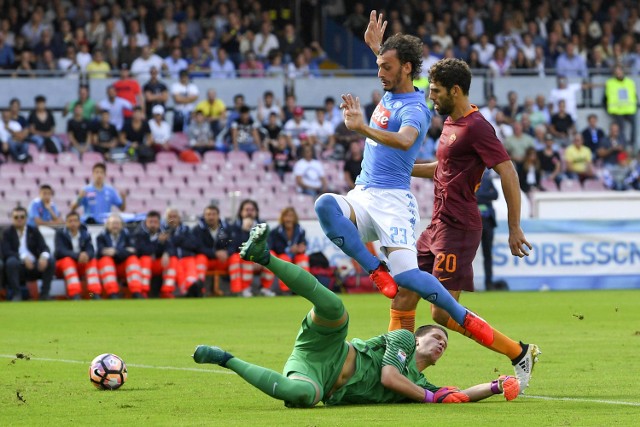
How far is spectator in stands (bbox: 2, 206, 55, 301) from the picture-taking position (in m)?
20.3

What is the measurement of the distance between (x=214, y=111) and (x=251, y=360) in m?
16.2

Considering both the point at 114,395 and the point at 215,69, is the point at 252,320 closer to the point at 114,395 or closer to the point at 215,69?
the point at 114,395

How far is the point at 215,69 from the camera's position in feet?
93.5

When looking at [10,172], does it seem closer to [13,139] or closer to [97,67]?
[13,139]

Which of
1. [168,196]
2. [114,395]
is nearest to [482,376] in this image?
[114,395]

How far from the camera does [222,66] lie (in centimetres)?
2856

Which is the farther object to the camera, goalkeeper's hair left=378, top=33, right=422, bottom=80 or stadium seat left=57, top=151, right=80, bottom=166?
stadium seat left=57, top=151, right=80, bottom=166

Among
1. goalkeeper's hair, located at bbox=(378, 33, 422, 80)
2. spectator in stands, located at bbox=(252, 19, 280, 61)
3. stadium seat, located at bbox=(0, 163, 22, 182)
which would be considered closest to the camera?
goalkeeper's hair, located at bbox=(378, 33, 422, 80)

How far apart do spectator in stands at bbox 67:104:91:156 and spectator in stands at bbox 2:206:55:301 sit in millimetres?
5234

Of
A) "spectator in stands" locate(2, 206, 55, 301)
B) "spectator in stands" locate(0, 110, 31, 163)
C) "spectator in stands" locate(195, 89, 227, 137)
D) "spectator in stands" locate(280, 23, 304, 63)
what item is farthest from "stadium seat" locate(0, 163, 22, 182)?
"spectator in stands" locate(280, 23, 304, 63)

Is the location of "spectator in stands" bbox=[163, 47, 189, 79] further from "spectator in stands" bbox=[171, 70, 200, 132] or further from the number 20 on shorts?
the number 20 on shorts

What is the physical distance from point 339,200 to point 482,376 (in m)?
1.94

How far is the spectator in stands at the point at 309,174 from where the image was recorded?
2575cm

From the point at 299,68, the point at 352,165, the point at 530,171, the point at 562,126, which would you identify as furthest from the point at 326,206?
the point at 562,126
